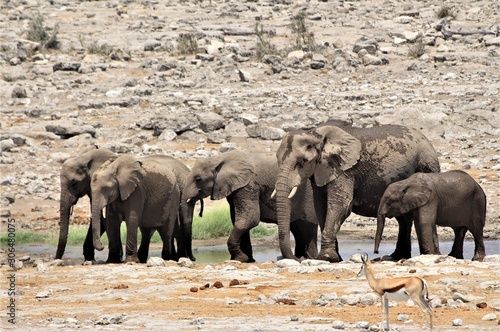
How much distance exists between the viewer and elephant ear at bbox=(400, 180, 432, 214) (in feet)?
49.6

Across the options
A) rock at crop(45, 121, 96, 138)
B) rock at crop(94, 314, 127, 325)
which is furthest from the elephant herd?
rock at crop(45, 121, 96, 138)

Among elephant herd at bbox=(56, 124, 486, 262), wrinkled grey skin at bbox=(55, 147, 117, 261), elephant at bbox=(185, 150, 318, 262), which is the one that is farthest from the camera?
wrinkled grey skin at bbox=(55, 147, 117, 261)

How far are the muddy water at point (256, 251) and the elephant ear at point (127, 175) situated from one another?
5.19ft

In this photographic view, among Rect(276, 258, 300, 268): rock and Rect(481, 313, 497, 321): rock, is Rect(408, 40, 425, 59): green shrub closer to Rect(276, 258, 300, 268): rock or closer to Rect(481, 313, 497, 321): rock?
Rect(276, 258, 300, 268): rock

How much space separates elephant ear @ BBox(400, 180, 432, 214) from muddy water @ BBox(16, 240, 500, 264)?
89.3 inches

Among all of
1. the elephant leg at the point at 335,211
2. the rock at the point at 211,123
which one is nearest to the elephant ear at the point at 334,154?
the elephant leg at the point at 335,211

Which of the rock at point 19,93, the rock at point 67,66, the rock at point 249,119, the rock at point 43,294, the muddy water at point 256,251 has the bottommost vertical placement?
the muddy water at point 256,251

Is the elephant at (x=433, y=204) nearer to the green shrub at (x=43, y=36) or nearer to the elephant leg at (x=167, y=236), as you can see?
the elephant leg at (x=167, y=236)

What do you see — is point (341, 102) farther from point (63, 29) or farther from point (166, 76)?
point (63, 29)

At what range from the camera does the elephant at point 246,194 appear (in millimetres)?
16656

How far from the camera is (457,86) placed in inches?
1093

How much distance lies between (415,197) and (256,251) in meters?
4.24

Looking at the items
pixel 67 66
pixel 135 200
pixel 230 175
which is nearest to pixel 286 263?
pixel 230 175

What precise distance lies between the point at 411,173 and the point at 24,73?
1596cm
